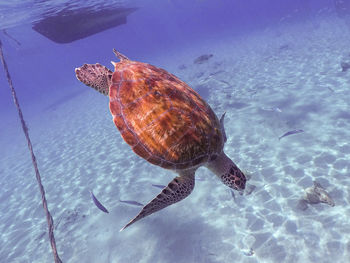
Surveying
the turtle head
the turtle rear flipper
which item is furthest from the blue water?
the turtle rear flipper

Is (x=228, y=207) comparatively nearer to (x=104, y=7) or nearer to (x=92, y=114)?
(x=92, y=114)

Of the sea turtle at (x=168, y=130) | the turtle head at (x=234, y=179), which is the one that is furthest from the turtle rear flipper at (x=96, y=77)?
the turtle head at (x=234, y=179)

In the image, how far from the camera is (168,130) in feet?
10.7

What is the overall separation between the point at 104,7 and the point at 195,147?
32.2m

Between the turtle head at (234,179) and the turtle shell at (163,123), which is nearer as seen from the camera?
the turtle shell at (163,123)

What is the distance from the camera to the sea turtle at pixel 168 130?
3.24 metres

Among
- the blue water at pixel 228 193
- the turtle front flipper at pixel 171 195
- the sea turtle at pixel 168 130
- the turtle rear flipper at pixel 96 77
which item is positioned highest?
the turtle rear flipper at pixel 96 77

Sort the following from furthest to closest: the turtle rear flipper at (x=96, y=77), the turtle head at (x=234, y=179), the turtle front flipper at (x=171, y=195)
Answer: the turtle rear flipper at (x=96, y=77) < the turtle head at (x=234, y=179) < the turtle front flipper at (x=171, y=195)

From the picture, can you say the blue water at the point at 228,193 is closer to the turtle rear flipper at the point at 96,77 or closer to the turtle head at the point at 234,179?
the turtle head at the point at 234,179

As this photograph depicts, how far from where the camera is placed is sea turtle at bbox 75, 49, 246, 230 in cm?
324

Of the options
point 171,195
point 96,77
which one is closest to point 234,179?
point 171,195

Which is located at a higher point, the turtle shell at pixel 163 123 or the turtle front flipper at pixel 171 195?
the turtle shell at pixel 163 123

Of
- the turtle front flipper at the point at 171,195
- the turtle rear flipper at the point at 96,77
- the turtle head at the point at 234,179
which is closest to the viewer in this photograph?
the turtle front flipper at the point at 171,195

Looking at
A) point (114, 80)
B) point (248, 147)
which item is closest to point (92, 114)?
point (248, 147)
